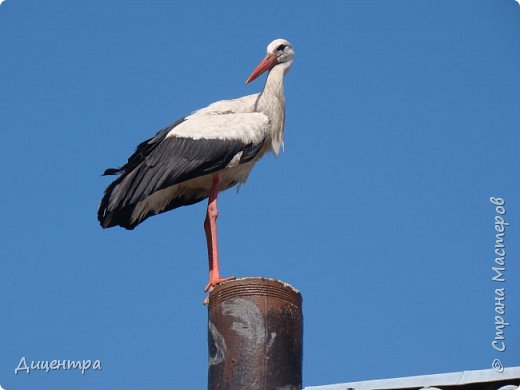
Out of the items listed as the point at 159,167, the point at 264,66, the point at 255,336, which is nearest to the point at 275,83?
the point at 264,66

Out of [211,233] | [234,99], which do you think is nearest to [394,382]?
[211,233]

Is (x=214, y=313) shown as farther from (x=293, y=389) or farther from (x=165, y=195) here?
(x=165, y=195)

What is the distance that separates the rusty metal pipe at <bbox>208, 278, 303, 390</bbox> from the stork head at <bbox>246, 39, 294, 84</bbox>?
14.3 feet

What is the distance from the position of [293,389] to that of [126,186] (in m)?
3.53

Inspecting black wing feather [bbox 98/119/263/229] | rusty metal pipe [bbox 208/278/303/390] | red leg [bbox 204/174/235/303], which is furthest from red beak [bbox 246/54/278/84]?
rusty metal pipe [bbox 208/278/303/390]

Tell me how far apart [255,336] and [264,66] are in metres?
4.73

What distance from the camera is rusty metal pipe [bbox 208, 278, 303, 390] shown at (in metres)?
6.88

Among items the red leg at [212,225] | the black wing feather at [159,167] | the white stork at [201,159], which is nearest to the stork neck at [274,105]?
the white stork at [201,159]

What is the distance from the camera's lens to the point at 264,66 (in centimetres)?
1116

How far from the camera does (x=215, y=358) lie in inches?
277

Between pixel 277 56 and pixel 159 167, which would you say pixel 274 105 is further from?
pixel 159 167

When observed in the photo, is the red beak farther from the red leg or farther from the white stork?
the red leg

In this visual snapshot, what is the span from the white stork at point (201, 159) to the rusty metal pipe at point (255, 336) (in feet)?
7.89

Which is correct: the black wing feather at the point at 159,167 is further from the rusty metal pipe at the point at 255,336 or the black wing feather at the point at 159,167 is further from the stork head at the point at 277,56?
the rusty metal pipe at the point at 255,336
